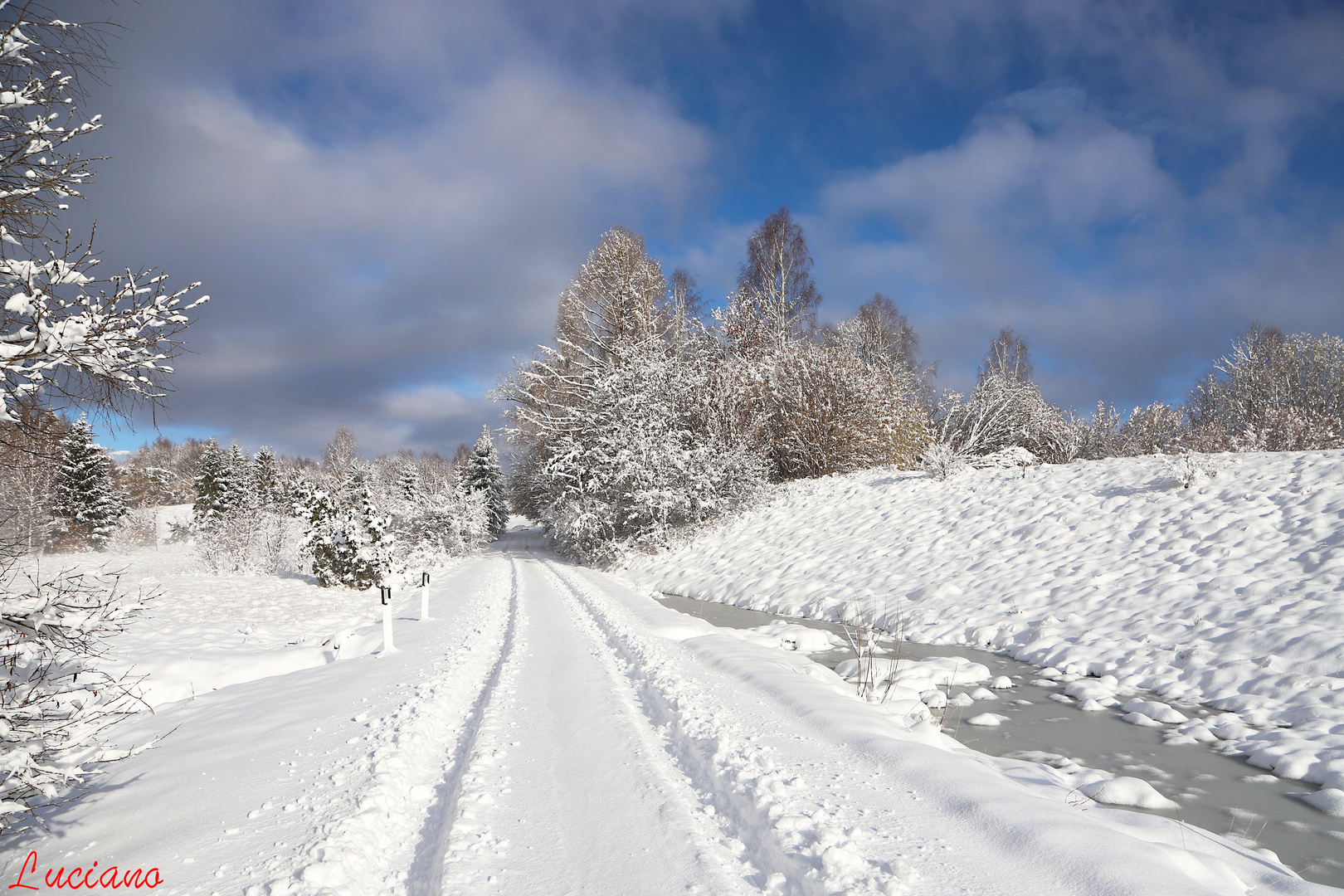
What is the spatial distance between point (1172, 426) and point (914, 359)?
48.3 ft

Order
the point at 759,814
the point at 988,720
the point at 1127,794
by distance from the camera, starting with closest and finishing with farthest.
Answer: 1. the point at 759,814
2. the point at 1127,794
3. the point at 988,720

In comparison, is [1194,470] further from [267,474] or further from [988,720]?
[267,474]

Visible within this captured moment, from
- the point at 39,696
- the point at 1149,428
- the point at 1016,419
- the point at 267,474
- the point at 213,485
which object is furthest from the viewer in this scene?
the point at 267,474

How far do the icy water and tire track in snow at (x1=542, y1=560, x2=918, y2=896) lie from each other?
7.70 feet

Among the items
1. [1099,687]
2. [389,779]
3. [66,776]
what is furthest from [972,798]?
[66,776]

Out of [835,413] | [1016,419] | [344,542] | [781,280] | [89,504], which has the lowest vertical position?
[344,542]

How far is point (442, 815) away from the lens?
3.30 metres

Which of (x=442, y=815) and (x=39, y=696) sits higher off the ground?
(x=39, y=696)

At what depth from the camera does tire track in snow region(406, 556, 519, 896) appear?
106 inches

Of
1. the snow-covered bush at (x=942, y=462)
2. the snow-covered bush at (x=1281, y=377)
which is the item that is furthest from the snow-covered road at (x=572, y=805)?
the snow-covered bush at (x=1281, y=377)

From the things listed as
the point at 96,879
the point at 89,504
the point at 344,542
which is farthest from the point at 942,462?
Result: the point at 89,504

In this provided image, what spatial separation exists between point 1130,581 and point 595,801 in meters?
8.36

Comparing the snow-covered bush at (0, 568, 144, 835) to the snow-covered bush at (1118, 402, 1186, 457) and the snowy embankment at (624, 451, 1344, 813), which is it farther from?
the snow-covered bush at (1118, 402, 1186, 457)

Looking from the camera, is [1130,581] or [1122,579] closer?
[1130,581]
